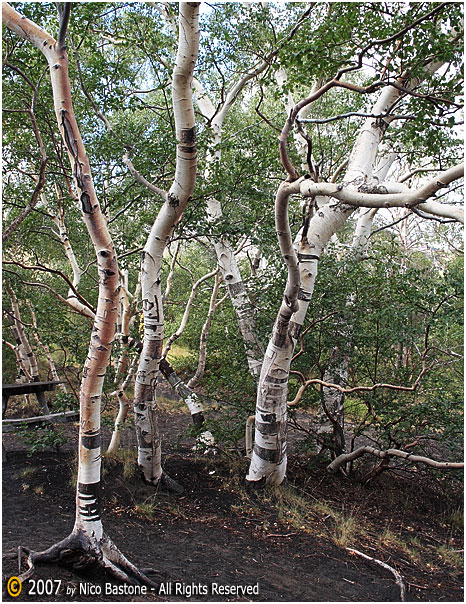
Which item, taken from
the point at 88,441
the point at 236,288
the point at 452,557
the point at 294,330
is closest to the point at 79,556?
the point at 88,441

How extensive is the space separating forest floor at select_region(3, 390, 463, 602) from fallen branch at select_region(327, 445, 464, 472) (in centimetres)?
21

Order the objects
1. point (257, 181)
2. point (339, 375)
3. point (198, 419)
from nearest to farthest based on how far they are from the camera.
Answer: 1. point (257, 181)
2. point (339, 375)
3. point (198, 419)

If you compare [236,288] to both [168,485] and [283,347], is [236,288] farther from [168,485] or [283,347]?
[168,485]

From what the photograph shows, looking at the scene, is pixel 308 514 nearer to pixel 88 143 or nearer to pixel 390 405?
pixel 390 405

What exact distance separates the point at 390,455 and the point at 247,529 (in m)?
1.79

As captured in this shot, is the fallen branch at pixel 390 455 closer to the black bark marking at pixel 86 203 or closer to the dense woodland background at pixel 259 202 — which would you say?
the dense woodland background at pixel 259 202

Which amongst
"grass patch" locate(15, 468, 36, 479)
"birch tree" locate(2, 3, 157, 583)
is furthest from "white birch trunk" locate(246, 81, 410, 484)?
"grass patch" locate(15, 468, 36, 479)

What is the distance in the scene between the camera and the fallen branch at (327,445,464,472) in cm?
454

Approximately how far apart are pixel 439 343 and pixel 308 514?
13.1 feet

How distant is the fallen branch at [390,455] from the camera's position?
454 cm

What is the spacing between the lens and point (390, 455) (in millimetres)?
5008

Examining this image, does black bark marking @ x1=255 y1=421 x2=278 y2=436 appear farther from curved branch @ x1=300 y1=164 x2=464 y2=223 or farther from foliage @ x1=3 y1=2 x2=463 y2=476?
curved branch @ x1=300 y1=164 x2=464 y2=223

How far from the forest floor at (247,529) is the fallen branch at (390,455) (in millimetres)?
210

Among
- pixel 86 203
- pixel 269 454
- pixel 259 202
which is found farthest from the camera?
pixel 259 202
